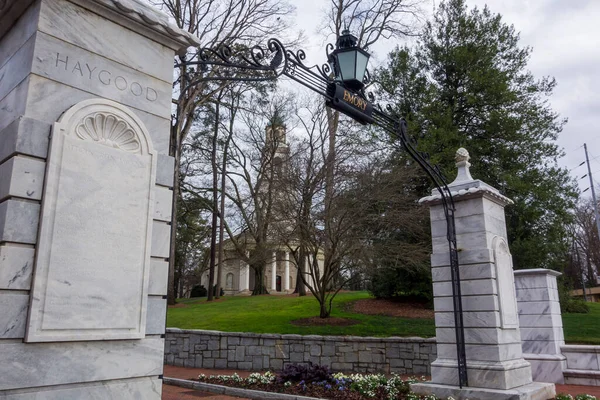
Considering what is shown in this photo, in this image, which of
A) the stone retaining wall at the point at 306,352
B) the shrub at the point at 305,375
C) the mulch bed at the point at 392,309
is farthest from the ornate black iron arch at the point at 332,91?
the mulch bed at the point at 392,309

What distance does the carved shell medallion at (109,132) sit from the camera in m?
3.29

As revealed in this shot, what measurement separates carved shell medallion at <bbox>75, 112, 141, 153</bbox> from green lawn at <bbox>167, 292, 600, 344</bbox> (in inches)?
A: 410

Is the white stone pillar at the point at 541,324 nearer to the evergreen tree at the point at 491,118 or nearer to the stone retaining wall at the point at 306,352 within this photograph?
the stone retaining wall at the point at 306,352

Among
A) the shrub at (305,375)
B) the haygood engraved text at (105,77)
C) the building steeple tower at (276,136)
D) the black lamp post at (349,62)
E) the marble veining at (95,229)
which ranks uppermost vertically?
the building steeple tower at (276,136)

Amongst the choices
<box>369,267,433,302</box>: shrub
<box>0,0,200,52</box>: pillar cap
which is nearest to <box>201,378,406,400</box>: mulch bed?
<box>0,0,200,52</box>: pillar cap

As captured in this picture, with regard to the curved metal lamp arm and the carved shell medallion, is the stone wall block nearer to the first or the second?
the carved shell medallion

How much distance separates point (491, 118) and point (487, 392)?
13547 millimetres

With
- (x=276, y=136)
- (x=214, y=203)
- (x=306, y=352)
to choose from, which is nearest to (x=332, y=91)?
(x=306, y=352)

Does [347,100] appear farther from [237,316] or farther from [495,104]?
[495,104]

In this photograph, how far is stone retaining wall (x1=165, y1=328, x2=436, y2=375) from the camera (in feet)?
36.4

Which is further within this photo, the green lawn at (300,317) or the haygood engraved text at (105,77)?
the green lawn at (300,317)

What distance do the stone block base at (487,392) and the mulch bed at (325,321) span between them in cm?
671

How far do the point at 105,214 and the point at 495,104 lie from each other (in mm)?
17785

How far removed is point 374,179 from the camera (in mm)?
13555
